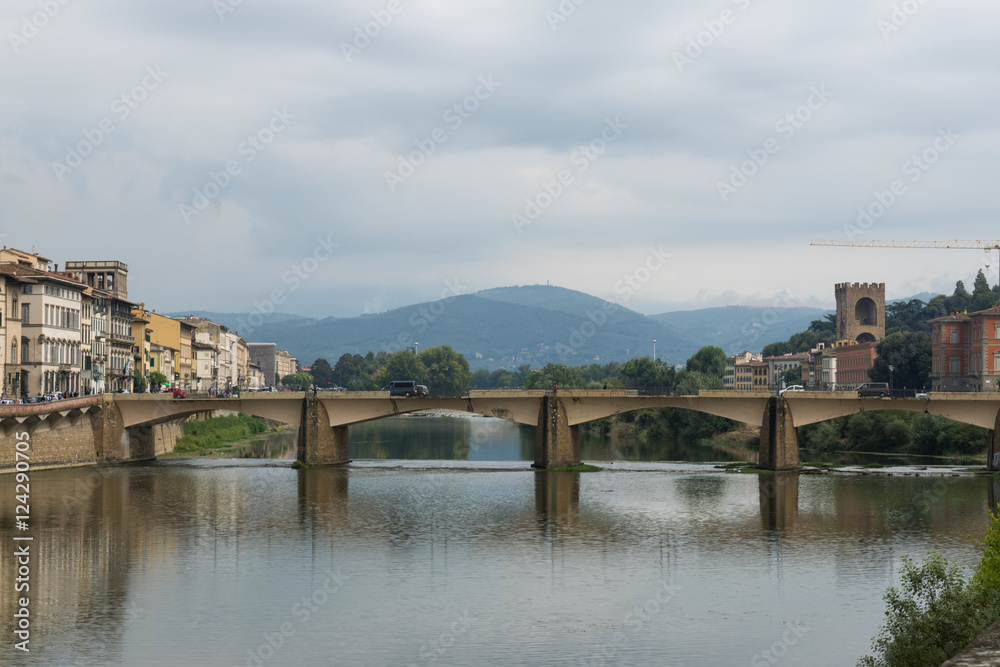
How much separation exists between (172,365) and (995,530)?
400 feet

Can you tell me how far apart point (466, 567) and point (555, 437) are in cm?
4444

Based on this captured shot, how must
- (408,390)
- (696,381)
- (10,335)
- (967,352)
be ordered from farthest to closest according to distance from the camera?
(696,381)
(967,352)
(408,390)
(10,335)

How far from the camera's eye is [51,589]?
39344 millimetres

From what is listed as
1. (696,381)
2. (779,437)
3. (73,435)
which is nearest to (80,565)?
(73,435)

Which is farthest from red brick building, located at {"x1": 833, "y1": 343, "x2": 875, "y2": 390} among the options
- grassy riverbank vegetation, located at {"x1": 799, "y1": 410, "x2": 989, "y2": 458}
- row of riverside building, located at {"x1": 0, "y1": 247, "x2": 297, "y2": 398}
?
row of riverside building, located at {"x1": 0, "y1": 247, "x2": 297, "y2": 398}

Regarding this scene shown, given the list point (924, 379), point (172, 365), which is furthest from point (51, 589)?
point (924, 379)

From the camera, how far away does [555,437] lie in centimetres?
8844

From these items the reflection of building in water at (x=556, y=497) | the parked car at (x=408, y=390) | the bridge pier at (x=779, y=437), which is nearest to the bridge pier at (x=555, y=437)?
the reflection of building in water at (x=556, y=497)

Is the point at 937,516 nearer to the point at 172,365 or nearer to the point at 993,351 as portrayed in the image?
the point at 993,351

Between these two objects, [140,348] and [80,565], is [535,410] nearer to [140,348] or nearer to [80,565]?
[80,565]

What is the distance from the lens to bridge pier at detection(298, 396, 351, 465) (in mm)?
89000

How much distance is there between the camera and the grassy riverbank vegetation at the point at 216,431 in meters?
110

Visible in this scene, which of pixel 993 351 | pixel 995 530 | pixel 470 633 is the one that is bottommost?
pixel 470 633

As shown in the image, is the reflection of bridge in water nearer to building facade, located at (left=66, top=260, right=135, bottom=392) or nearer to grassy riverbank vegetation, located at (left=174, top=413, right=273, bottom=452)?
building facade, located at (left=66, top=260, right=135, bottom=392)
